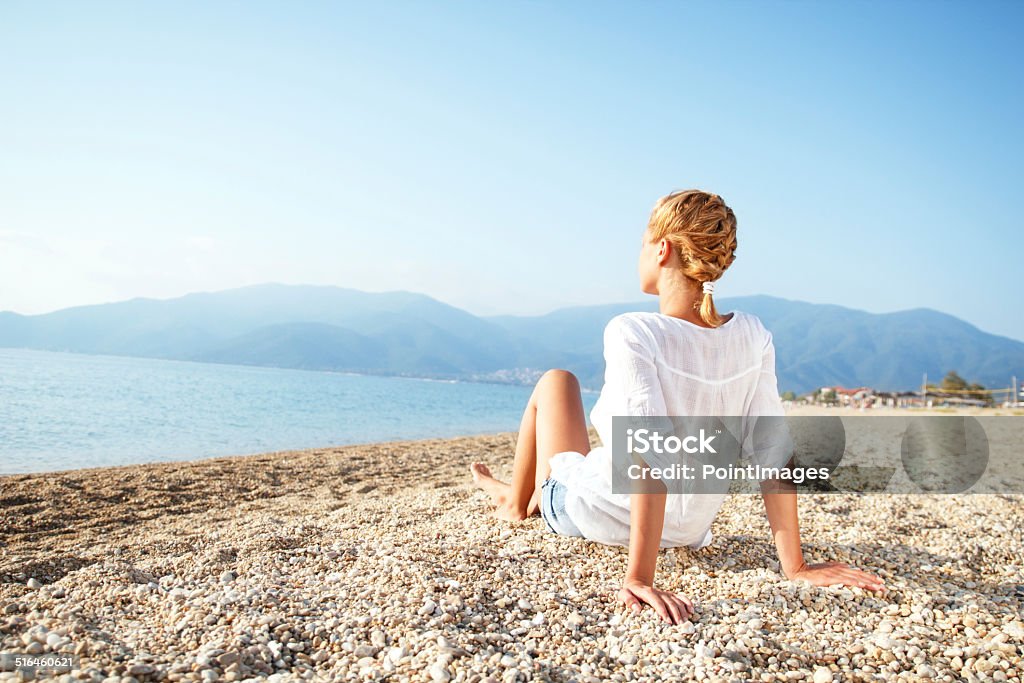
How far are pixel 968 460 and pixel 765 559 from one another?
736cm

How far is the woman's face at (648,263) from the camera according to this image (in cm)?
262

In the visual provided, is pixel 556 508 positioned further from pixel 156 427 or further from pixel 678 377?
pixel 156 427

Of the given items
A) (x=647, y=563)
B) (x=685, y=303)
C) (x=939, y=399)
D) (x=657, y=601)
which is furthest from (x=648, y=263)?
(x=939, y=399)

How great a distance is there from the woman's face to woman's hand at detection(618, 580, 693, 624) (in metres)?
1.22

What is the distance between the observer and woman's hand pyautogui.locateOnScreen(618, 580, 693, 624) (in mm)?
2484

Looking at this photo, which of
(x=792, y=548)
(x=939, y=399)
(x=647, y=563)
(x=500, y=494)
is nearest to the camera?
(x=647, y=563)

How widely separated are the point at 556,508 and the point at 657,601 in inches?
30.5

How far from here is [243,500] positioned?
6395 millimetres

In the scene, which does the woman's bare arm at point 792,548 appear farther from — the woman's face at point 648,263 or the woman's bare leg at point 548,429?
the woman's face at point 648,263

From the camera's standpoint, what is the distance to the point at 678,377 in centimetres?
251

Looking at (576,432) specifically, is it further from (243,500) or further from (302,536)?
(243,500)

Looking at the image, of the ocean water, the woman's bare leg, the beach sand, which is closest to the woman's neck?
the woman's bare leg

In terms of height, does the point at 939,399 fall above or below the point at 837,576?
below

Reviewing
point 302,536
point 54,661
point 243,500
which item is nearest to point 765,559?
point 302,536
